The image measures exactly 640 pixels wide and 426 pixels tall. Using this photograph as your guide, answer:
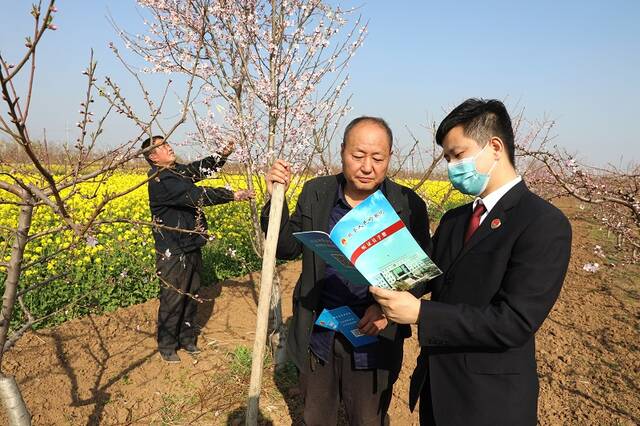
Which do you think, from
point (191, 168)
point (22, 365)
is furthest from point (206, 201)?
point (22, 365)

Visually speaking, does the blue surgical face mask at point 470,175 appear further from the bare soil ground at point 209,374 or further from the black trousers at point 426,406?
the bare soil ground at point 209,374

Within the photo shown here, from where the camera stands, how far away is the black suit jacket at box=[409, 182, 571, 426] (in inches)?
52.1

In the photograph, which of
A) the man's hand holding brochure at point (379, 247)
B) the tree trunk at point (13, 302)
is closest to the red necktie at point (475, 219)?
the man's hand holding brochure at point (379, 247)

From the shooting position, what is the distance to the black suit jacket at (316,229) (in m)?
2.17

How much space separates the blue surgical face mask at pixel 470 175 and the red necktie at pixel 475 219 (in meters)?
0.06

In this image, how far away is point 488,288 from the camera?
144cm

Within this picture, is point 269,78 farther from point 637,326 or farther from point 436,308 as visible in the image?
point 637,326

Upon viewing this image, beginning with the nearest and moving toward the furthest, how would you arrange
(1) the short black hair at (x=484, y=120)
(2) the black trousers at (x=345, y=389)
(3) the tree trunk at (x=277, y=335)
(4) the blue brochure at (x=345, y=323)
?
(1) the short black hair at (x=484, y=120) → (4) the blue brochure at (x=345, y=323) → (2) the black trousers at (x=345, y=389) → (3) the tree trunk at (x=277, y=335)

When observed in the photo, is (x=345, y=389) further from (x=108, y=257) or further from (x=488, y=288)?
(x=108, y=257)

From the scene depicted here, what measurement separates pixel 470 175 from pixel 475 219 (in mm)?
185

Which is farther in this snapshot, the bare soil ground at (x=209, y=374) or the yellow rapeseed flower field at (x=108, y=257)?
the yellow rapeseed flower field at (x=108, y=257)

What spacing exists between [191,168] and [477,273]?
3.24m

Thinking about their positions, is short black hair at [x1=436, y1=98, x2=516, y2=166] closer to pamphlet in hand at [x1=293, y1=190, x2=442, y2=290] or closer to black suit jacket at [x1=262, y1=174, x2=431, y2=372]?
pamphlet in hand at [x1=293, y1=190, x2=442, y2=290]

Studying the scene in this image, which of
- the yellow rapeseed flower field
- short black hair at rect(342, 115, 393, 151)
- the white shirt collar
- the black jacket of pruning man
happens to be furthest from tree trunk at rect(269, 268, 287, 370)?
the white shirt collar
